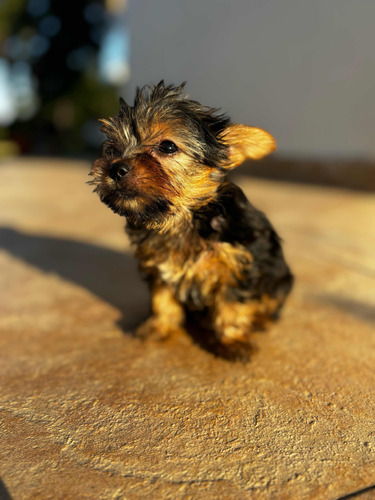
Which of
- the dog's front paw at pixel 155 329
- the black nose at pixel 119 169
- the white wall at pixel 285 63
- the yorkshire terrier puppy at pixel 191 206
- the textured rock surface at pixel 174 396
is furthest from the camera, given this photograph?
the white wall at pixel 285 63

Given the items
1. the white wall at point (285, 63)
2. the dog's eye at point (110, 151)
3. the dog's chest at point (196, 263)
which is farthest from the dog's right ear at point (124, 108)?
the white wall at point (285, 63)

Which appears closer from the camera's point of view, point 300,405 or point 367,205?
point 300,405

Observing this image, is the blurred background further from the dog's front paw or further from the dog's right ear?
the dog's front paw

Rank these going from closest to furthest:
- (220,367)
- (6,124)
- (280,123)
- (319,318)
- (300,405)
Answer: (300,405) < (220,367) < (319,318) < (280,123) < (6,124)

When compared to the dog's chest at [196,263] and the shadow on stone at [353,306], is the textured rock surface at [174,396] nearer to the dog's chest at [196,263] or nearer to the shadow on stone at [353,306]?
the shadow on stone at [353,306]

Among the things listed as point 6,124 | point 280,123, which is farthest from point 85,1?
point 280,123

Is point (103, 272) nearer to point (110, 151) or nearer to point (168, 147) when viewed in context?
point (110, 151)

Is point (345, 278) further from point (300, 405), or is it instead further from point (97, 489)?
point (97, 489)
